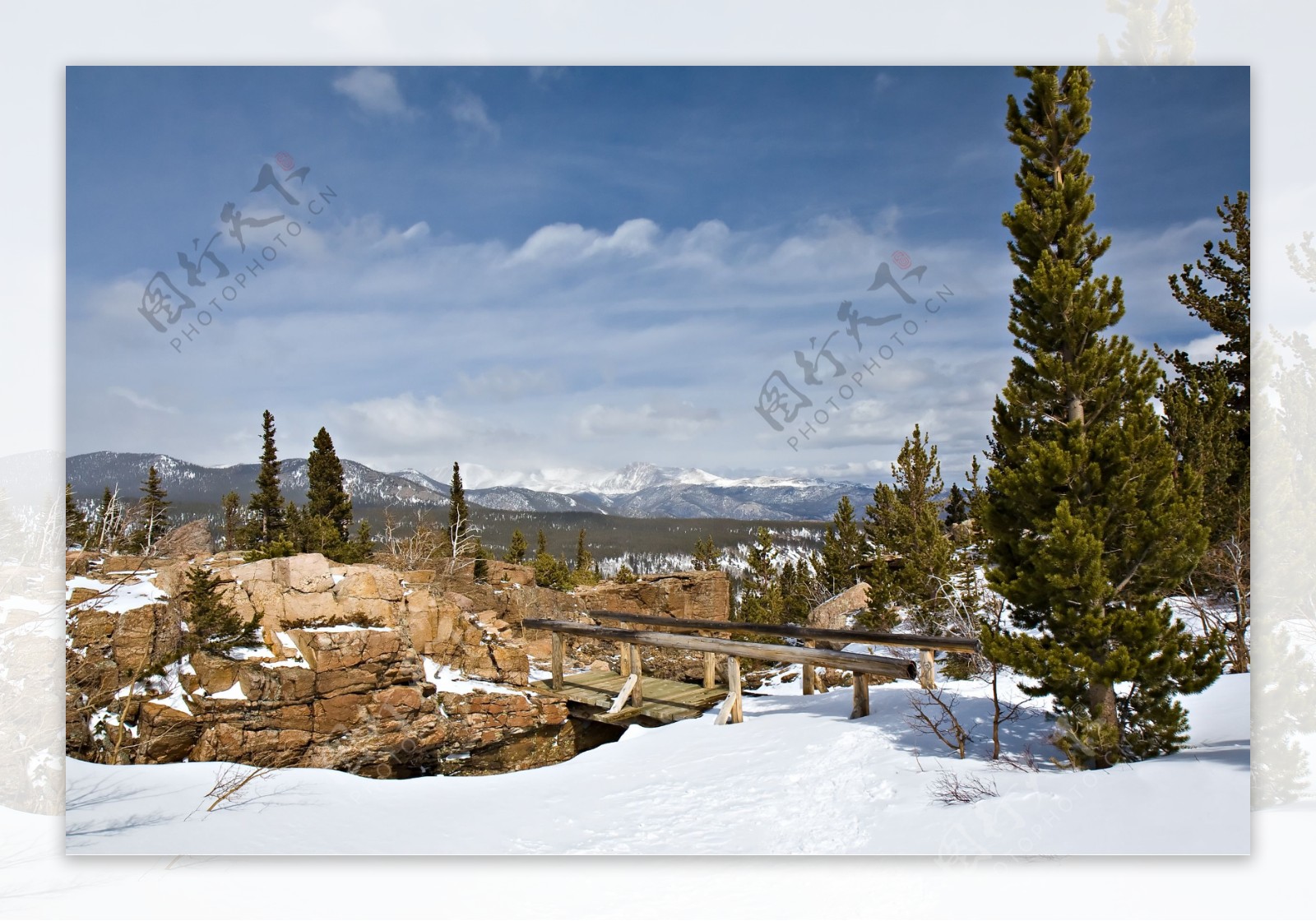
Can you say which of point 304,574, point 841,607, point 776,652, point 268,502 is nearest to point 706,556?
point 841,607

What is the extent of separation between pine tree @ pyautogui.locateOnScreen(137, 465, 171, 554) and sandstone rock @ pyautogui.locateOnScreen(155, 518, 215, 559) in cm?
16

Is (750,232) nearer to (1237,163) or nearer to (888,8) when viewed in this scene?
(888,8)

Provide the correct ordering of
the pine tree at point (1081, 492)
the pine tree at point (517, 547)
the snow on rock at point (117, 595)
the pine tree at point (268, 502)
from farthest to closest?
the pine tree at point (517, 547) → the pine tree at point (268, 502) → the snow on rock at point (117, 595) → the pine tree at point (1081, 492)

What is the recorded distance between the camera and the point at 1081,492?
15.7 ft

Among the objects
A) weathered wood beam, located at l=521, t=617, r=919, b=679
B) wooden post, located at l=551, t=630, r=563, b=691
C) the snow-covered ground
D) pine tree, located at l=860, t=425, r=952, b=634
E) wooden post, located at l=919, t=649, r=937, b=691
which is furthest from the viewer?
pine tree, located at l=860, t=425, r=952, b=634

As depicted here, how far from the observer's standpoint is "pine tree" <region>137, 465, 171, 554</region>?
7.56 meters

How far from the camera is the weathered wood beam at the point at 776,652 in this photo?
17.4ft

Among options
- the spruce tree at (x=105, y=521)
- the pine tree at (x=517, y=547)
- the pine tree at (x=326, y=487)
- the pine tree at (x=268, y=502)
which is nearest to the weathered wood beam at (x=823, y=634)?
the spruce tree at (x=105, y=521)

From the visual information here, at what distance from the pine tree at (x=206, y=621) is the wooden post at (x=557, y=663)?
4063 millimetres

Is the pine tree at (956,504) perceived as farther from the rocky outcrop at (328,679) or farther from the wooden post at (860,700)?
the wooden post at (860,700)

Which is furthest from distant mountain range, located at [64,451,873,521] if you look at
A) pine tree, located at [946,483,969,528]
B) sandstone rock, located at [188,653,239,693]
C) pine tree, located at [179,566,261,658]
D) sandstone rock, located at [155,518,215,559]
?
pine tree, located at [946,483,969,528]

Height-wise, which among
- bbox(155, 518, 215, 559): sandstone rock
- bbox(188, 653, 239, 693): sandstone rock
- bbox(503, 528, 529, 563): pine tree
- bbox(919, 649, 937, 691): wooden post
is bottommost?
bbox(503, 528, 529, 563): pine tree

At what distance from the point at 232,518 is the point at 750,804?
27.0 meters

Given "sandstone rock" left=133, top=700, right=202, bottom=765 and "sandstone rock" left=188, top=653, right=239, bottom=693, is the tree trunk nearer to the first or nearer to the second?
"sandstone rock" left=133, top=700, right=202, bottom=765
